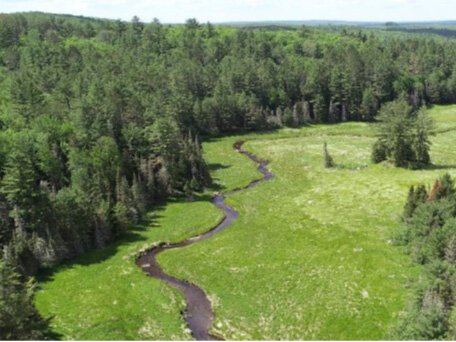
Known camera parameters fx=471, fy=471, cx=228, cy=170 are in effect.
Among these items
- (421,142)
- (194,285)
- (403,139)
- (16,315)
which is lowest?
(194,285)

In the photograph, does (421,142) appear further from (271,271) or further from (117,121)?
(117,121)

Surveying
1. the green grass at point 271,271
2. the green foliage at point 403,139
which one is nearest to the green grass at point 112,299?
the green grass at point 271,271

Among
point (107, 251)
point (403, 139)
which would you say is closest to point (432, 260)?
point (107, 251)

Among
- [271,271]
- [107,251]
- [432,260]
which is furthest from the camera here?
[107,251]

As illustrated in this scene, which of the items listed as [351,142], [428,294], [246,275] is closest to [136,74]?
[351,142]

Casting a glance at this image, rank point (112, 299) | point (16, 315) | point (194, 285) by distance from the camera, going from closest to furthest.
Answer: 1. point (16, 315)
2. point (112, 299)
3. point (194, 285)

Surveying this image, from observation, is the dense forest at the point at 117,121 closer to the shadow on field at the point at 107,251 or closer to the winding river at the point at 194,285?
the shadow on field at the point at 107,251

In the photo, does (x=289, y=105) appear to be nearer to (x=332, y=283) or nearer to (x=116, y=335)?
(x=332, y=283)

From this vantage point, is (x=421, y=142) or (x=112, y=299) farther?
(x=421, y=142)
